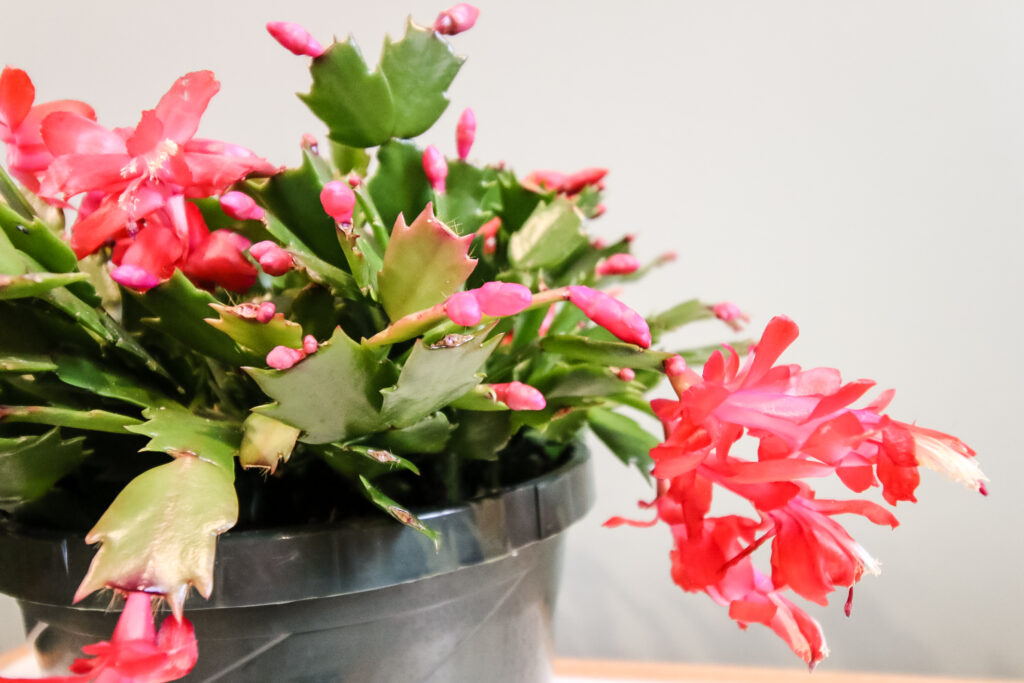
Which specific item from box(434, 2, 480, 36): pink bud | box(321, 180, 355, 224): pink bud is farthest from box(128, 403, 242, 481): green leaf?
box(434, 2, 480, 36): pink bud

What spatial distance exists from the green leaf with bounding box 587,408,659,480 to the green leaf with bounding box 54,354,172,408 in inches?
10.6

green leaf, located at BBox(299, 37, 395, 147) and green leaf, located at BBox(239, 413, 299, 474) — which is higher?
green leaf, located at BBox(299, 37, 395, 147)

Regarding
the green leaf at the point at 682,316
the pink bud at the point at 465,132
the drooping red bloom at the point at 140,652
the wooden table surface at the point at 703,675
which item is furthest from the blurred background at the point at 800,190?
the drooping red bloom at the point at 140,652

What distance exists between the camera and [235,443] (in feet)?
1.13

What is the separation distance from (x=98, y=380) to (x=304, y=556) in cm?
13

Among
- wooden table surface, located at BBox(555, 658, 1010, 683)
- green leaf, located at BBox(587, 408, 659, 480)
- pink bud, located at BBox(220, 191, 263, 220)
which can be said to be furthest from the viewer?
wooden table surface, located at BBox(555, 658, 1010, 683)

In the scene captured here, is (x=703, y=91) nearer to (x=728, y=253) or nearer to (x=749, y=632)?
(x=728, y=253)

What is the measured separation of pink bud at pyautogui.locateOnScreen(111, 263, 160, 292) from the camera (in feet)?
1.11

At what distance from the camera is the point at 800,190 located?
97 cm

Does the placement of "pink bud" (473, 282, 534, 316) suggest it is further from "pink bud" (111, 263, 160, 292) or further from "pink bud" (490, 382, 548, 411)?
"pink bud" (111, 263, 160, 292)

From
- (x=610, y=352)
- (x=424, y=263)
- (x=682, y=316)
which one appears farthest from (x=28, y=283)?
(x=682, y=316)

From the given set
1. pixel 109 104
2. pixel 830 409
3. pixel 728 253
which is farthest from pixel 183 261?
pixel 109 104

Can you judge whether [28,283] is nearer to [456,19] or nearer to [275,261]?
[275,261]

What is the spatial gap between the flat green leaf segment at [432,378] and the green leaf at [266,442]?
1.7 inches
